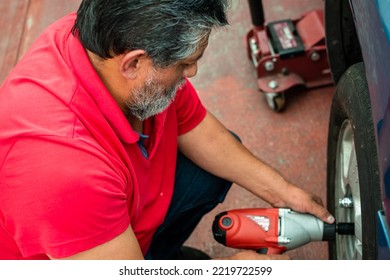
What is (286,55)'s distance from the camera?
256cm

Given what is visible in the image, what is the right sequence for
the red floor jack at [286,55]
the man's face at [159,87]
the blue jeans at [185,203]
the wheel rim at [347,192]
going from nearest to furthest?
the man's face at [159,87] < the wheel rim at [347,192] < the blue jeans at [185,203] < the red floor jack at [286,55]

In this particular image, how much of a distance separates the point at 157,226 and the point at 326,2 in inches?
35.8

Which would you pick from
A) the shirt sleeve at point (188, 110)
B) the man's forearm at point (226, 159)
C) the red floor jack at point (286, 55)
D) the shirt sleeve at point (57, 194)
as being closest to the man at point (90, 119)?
the shirt sleeve at point (57, 194)

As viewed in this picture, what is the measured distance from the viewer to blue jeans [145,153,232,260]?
1.91m

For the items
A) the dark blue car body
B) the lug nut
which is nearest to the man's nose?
the dark blue car body

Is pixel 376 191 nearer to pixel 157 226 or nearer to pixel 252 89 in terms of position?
pixel 157 226

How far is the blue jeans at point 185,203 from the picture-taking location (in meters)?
1.91

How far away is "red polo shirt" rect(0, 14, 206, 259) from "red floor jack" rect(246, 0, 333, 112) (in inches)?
47.0

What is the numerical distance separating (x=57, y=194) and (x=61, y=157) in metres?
0.08

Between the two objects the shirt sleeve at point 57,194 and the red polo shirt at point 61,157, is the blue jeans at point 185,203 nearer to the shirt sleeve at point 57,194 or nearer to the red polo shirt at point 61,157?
the red polo shirt at point 61,157

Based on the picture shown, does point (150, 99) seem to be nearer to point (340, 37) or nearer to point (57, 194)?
point (57, 194)

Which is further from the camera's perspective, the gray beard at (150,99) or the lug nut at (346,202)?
the lug nut at (346,202)
